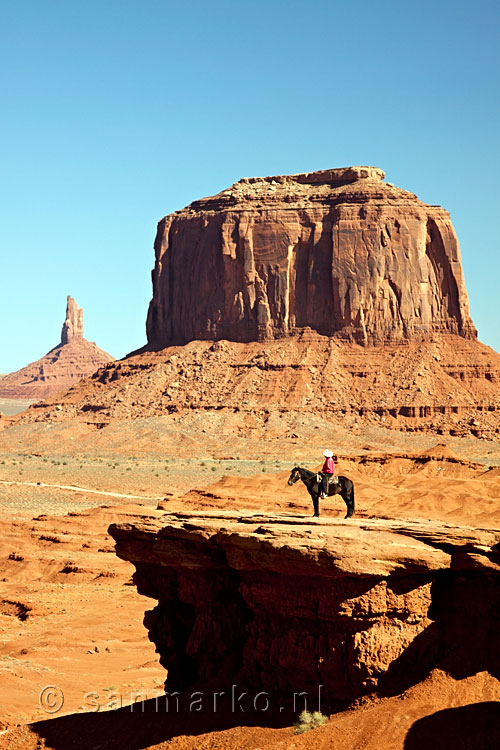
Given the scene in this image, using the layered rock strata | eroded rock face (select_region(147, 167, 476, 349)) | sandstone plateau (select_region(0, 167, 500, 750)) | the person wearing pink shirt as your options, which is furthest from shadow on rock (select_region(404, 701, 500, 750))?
eroded rock face (select_region(147, 167, 476, 349))

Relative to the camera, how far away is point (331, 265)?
98.2 metres

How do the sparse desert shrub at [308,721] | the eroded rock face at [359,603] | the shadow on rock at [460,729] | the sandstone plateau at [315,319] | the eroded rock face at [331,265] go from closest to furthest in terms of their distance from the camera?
1. the shadow on rock at [460,729]
2. the sparse desert shrub at [308,721]
3. the eroded rock face at [359,603]
4. the sandstone plateau at [315,319]
5. the eroded rock face at [331,265]

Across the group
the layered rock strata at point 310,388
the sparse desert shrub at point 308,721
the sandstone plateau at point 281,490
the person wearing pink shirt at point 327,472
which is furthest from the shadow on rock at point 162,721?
the layered rock strata at point 310,388

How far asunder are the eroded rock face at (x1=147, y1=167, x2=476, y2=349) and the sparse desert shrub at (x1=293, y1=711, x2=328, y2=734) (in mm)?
86447

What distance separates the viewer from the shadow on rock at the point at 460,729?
10.2m

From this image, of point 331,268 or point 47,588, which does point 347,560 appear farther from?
point 331,268

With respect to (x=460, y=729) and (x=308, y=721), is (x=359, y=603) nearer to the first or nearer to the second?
(x=308, y=721)

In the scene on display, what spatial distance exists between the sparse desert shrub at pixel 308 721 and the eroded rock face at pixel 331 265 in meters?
86.4

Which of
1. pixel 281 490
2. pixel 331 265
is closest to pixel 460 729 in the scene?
pixel 281 490

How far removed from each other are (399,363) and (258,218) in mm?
20341

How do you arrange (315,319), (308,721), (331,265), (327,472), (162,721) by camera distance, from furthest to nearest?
(315,319) → (331,265) → (327,472) → (162,721) → (308,721)

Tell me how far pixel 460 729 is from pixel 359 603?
1.80 metres

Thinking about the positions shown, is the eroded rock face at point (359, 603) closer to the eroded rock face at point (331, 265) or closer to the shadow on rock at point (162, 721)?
the shadow on rock at point (162, 721)

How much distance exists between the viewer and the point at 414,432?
86438 mm
